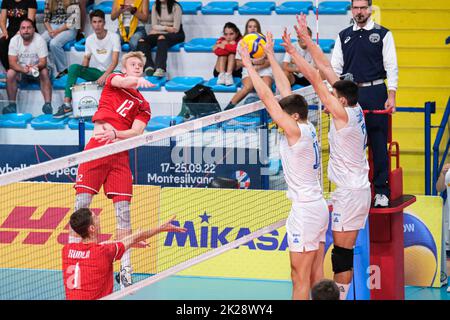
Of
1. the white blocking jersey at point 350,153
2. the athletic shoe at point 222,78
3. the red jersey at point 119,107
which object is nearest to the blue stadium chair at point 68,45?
the athletic shoe at point 222,78

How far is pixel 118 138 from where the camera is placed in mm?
9594

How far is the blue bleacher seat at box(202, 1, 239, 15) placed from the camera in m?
17.5

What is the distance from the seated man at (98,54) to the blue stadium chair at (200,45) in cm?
130

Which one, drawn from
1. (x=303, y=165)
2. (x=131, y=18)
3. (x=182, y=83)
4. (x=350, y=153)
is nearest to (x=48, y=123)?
(x=182, y=83)

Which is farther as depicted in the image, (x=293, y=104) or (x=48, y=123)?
(x=48, y=123)

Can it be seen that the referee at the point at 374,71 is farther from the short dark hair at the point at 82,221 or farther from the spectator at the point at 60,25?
the spectator at the point at 60,25

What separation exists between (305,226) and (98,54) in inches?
351

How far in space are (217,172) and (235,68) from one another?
417 centimetres

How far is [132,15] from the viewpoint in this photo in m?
17.2

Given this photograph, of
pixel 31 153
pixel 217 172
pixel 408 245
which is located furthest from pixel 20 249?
pixel 408 245

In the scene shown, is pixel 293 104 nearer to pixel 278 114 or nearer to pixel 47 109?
pixel 278 114

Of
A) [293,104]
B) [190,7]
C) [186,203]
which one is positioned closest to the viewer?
[293,104]

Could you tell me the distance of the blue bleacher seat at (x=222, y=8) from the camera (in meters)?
17.5

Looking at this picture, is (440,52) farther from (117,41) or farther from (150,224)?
(150,224)
